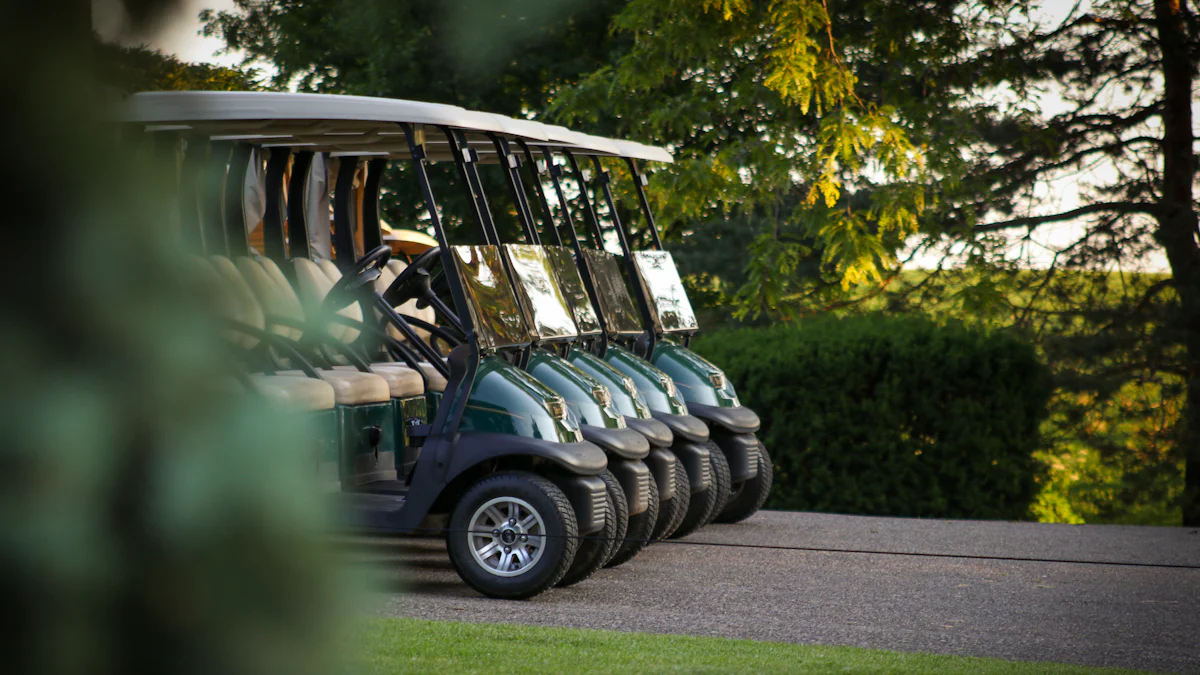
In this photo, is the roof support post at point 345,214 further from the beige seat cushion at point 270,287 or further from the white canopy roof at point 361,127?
the beige seat cushion at point 270,287

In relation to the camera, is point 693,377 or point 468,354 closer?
point 468,354

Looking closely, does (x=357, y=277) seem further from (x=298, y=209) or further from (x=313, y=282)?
(x=298, y=209)

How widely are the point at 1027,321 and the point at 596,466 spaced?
7435 millimetres

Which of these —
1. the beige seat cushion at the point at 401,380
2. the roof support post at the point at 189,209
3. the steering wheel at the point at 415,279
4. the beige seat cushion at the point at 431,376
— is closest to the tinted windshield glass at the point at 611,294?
the beige seat cushion at the point at 431,376

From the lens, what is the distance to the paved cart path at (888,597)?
5.73 m

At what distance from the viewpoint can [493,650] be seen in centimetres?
501

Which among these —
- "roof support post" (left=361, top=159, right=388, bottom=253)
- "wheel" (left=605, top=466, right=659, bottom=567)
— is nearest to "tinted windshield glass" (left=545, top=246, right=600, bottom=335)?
"wheel" (left=605, top=466, right=659, bottom=567)

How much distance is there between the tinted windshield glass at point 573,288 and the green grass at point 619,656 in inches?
108

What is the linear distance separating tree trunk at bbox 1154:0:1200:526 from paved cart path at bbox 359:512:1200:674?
96.9 inches

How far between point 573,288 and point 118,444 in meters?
7.41

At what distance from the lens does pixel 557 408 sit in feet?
21.4

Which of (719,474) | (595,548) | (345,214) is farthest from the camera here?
(345,214)

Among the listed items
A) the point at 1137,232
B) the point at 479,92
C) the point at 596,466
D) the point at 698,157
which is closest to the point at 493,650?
the point at 596,466

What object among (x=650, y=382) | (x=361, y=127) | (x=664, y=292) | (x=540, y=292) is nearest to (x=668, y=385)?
(x=650, y=382)
